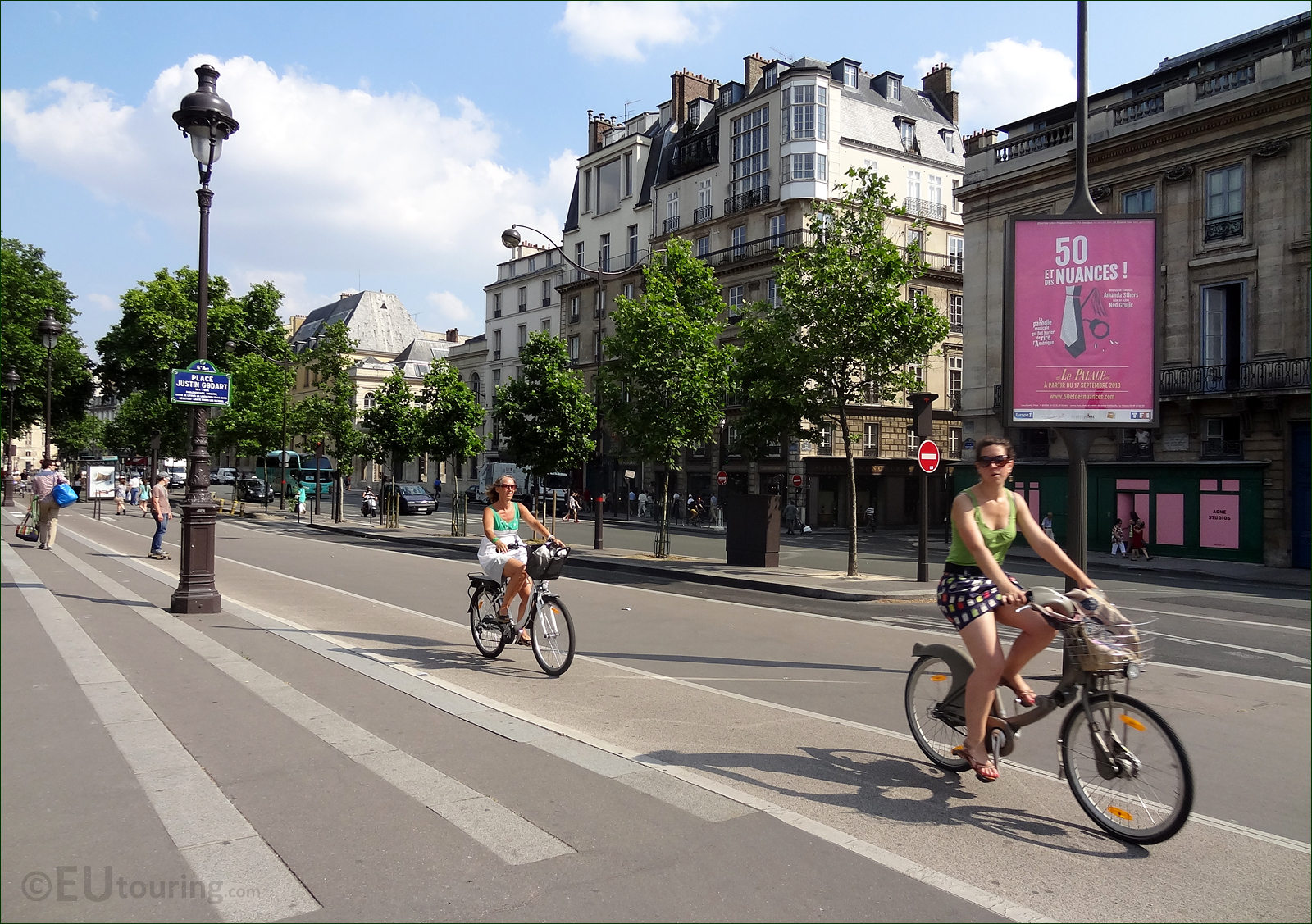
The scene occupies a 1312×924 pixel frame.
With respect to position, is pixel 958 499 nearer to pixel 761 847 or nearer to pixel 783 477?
pixel 761 847

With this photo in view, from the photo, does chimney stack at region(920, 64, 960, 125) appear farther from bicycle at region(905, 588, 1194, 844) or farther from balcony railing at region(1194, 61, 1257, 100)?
bicycle at region(905, 588, 1194, 844)

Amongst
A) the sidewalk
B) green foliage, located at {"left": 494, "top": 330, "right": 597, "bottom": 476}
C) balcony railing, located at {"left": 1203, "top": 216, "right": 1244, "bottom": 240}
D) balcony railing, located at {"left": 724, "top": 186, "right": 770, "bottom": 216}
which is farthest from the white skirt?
balcony railing, located at {"left": 724, "top": 186, "right": 770, "bottom": 216}

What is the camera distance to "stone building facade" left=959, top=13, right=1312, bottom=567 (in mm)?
26156

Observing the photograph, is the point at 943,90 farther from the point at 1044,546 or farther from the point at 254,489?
the point at 1044,546

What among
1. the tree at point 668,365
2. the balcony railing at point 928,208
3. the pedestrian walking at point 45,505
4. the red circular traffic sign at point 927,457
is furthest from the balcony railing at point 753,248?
the pedestrian walking at point 45,505

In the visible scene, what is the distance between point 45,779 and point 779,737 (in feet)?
13.4

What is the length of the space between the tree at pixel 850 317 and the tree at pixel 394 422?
57.5 ft

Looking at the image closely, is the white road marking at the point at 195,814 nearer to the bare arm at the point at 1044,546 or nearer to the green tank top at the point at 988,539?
the green tank top at the point at 988,539

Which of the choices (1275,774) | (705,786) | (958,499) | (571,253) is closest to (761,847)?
(705,786)

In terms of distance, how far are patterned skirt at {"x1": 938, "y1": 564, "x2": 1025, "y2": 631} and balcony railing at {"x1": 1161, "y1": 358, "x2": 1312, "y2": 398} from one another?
24859 millimetres

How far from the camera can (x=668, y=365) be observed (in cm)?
2188

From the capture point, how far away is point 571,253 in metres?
65.8

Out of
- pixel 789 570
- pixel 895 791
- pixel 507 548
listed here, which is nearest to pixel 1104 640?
pixel 895 791

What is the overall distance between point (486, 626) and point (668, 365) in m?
13.9
